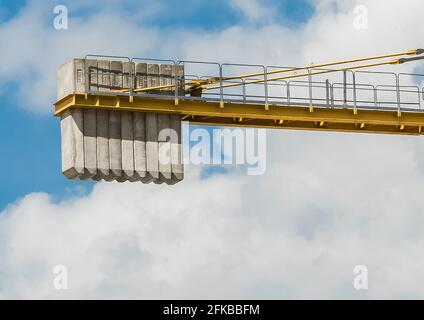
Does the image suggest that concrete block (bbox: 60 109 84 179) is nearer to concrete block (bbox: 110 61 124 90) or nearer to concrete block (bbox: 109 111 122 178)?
concrete block (bbox: 109 111 122 178)

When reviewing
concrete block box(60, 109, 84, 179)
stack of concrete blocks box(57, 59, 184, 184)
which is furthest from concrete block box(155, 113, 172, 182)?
concrete block box(60, 109, 84, 179)

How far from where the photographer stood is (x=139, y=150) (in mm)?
70375

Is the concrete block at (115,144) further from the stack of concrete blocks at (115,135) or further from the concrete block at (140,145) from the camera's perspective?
the concrete block at (140,145)

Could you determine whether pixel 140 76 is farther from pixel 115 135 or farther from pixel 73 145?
pixel 73 145

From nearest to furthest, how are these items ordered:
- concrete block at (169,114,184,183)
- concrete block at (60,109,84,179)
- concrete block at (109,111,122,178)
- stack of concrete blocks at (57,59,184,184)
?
concrete block at (60,109,84,179) < stack of concrete blocks at (57,59,184,184) < concrete block at (109,111,122,178) < concrete block at (169,114,184,183)

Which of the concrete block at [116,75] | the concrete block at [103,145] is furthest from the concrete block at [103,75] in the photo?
the concrete block at [103,145]

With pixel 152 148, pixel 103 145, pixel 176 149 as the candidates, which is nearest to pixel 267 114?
pixel 176 149

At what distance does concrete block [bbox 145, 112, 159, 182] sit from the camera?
70438 mm

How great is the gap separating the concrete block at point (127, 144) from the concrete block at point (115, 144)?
16cm

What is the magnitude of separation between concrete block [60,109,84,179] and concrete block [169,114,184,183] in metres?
3.74
